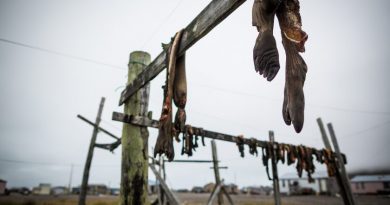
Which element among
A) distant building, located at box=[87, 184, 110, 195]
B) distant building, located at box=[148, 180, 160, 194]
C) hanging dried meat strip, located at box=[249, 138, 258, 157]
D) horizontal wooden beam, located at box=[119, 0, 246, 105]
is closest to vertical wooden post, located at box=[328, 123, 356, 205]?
hanging dried meat strip, located at box=[249, 138, 258, 157]

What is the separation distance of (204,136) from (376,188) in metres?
62.9

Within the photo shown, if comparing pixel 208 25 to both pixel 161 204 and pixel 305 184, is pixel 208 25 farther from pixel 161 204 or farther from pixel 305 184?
pixel 305 184

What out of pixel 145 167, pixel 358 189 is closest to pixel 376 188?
pixel 358 189

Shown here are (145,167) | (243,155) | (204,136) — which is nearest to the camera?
(145,167)

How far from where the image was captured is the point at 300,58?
100cm

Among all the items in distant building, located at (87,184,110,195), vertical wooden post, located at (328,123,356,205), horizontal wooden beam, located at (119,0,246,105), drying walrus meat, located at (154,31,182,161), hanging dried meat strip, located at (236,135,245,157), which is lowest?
distant building, located at (87,184,110,195)

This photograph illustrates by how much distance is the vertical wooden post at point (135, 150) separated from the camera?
9.36 ft

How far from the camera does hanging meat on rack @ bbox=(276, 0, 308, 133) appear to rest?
2.89 feet

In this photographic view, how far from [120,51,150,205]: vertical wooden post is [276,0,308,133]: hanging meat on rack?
2.43 m

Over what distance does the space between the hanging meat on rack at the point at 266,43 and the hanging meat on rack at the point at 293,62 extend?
58 millimetres

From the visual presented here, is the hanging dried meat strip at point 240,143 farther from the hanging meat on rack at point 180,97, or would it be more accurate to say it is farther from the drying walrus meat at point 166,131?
the drying walrus meat at point 166,131

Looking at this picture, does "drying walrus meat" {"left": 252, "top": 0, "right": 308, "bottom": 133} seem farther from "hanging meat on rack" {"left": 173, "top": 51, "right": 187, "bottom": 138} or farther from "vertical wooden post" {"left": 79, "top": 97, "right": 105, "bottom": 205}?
"vertical wooden post" {"left": 79, "top": 97, "right": 105, "bottom": 205}

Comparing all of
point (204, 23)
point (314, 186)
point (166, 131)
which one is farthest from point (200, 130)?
point (314, 186)

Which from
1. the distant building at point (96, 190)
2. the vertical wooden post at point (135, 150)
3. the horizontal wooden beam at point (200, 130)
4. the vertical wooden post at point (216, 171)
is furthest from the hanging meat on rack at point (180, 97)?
the distant building at point (96, 190)
